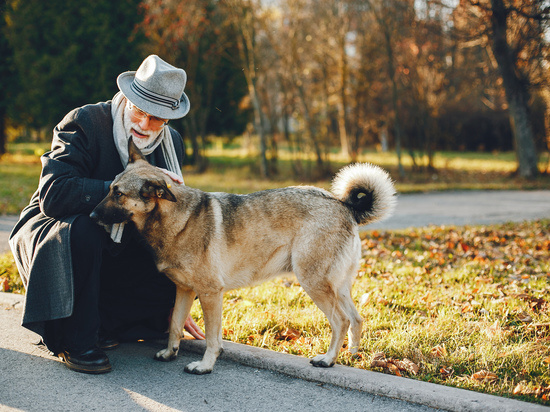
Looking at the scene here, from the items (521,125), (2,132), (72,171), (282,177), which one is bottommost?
(282,177)

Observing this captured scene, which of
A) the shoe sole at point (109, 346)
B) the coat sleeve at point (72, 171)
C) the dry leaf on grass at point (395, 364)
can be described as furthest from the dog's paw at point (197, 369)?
the coat sleeve at point (72, 171)

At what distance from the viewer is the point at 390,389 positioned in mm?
3209

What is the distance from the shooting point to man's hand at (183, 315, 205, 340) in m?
4.16

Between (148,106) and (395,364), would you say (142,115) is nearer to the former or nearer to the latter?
(148,106)

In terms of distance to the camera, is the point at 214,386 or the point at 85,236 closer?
the point at 214,386

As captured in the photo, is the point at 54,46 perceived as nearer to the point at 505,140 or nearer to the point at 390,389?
the point at 390,389

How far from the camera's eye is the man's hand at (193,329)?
4160mm

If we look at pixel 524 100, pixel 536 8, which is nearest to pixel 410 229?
pixel 536 8

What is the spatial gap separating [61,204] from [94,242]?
0.36 meters

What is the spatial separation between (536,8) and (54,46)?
18769mm

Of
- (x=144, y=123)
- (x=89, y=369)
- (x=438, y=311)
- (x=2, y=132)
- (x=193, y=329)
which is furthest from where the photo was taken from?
(x=2, y=132)

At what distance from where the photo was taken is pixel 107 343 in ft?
13.0

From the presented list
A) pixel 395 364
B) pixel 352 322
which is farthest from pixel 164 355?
pixel 395 364

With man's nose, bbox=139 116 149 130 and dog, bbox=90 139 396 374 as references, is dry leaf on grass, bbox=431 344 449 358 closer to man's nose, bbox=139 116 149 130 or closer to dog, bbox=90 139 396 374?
dog, bbox=90 139 396 374
